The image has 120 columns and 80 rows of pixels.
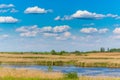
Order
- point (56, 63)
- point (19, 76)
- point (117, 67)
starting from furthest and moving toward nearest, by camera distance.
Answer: point (56, 63), point (117, 67), point (19, 76)

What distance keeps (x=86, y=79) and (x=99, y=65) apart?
128 ft

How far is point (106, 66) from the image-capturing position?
69.4 m

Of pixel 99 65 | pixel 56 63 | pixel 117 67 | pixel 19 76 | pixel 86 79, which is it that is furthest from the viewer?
pixel 56 63

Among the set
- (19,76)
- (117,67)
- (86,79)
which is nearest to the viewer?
(86,79)

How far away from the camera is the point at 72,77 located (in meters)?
34.3

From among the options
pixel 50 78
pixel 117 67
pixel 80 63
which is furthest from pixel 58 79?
pixel 80 63

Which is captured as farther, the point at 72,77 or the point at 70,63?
the point at 70,63

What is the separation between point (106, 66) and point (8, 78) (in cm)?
3916

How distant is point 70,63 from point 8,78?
44.9 metres

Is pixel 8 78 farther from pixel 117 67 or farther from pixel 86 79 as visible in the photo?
pixel 117 67

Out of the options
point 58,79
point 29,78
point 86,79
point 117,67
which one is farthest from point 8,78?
point 117,67

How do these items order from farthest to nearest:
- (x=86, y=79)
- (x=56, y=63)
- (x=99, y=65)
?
1. (x=56, y=63)
2. (x=99, y=65)
3. (x=86, y=79)

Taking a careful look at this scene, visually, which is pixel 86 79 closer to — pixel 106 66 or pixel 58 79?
pixel 58 79

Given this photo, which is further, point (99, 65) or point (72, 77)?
point (99, 65)
